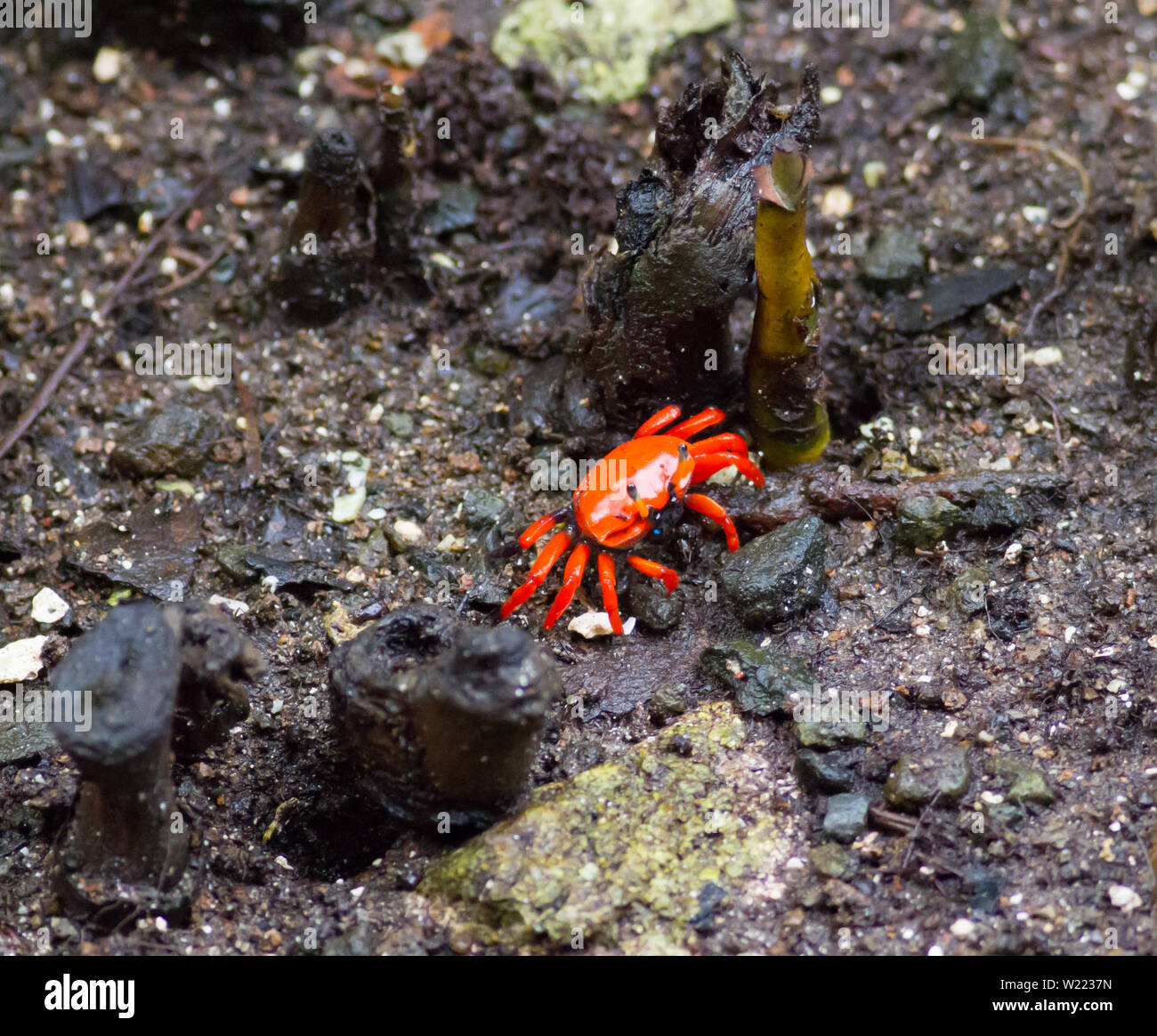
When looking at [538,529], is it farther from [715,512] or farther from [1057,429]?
[1057,429]

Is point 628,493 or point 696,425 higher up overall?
point 696,425

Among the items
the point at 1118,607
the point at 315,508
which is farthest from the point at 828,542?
the point at 315,508

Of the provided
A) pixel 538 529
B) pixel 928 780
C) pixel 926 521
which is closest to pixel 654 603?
pixel 538 529

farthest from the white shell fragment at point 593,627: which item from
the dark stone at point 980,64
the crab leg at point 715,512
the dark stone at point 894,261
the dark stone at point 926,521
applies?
the dark stone at point 980,64

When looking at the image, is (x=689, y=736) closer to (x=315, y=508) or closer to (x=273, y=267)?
(x=315, y=508)

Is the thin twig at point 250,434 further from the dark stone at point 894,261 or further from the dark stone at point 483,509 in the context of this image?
the dark stone at point 894,261

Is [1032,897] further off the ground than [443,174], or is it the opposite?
[443,174]
